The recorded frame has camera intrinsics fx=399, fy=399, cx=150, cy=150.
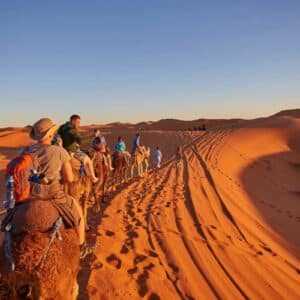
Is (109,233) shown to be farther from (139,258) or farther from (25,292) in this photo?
(25,292)

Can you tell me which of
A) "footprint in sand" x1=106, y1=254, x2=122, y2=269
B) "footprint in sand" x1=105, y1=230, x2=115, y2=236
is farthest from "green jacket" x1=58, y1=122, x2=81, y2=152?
"footprint in sand" x1=106, y1=254, x2=122, y2=269

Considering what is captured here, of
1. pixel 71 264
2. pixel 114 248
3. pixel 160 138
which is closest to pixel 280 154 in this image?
pixel 160 138

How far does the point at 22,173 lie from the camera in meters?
4.34

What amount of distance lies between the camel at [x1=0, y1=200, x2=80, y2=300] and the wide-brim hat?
32.0 inches

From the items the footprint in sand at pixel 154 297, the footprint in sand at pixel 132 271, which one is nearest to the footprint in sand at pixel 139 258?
the footprint in sand at pixel 132 271

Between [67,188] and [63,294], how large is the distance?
4.23 m

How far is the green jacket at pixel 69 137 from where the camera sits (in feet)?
26.4

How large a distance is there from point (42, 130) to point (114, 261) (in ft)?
11.7

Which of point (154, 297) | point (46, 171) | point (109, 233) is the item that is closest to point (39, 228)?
point (46, 171)

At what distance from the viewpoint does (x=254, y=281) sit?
7492mm

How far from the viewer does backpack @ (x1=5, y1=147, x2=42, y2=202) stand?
4297 millimetres

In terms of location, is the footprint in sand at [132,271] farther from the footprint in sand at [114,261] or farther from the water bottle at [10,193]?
the water bottle at [10,193]

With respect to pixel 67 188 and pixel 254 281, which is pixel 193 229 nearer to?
pixel 254 281

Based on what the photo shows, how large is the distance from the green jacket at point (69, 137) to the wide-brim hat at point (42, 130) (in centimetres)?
320
